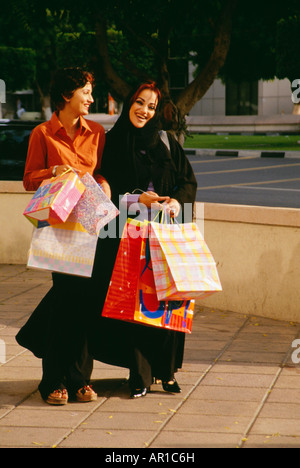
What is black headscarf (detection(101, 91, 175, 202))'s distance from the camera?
4613 millimetres

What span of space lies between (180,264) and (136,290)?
0.97 feet

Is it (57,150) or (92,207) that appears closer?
(92,207)

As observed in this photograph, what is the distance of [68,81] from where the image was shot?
4473mm

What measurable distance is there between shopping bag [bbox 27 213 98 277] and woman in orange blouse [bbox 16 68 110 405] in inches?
9.3

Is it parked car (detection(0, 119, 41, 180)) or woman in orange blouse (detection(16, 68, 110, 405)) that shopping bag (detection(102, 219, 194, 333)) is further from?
parked car (detection(0, 119, 41, 180))

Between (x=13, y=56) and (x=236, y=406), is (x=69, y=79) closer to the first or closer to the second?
(x=236, y=406)

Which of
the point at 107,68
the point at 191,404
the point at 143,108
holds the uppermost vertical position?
the point at 107,68

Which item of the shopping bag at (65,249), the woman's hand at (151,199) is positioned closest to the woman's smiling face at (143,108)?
the woman's hand at (151,199)

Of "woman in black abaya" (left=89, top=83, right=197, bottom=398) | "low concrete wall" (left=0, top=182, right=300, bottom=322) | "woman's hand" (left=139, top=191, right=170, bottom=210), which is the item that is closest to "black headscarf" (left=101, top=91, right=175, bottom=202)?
"woman in black abaya" (left=89, top=83, right=197, bottom=398)

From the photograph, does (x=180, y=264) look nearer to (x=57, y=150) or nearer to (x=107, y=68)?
(x=57, y=150)

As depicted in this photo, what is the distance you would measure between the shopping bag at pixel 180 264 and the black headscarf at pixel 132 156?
39cm

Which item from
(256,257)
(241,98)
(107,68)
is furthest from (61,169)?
(241,98)

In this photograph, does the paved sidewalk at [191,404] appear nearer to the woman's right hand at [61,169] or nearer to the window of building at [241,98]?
the woman's right hand at [61,169]
